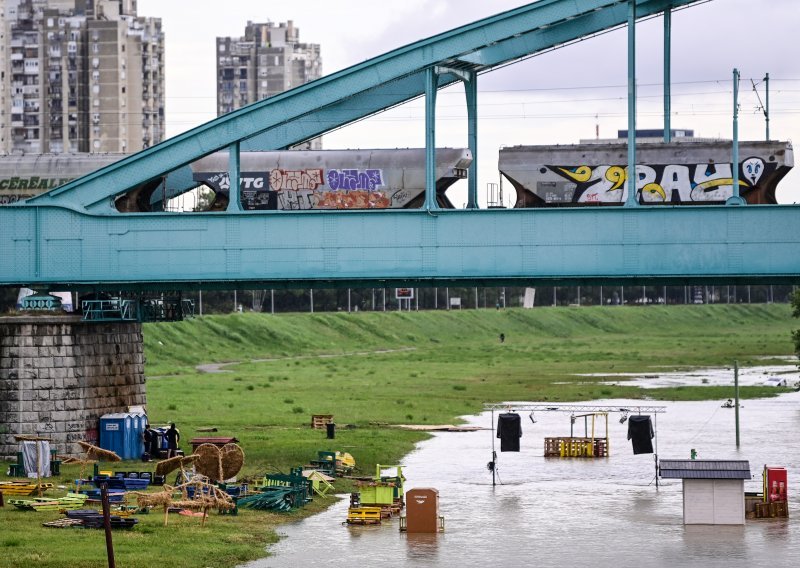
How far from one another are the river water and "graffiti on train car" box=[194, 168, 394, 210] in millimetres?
10215

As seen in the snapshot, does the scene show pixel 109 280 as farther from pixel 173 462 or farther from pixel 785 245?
pixel 785 245

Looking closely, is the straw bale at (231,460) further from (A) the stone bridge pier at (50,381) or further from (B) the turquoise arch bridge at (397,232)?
(A) the stone bridge pier at (50,381)

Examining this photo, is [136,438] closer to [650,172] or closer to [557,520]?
[557,520]

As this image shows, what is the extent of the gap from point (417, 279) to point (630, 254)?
7.39 meters

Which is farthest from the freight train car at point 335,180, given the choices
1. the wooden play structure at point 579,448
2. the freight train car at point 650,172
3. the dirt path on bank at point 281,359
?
the dirt path on bank at point 281,359

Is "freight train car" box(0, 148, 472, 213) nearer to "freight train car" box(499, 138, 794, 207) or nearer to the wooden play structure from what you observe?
"freight train car" box(499, 138, 794, 207)

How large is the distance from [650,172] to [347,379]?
54.3m

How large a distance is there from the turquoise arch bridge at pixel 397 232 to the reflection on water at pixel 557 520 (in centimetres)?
727

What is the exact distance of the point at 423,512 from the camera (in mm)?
40812

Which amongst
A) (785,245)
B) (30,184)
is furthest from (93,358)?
(785,245)

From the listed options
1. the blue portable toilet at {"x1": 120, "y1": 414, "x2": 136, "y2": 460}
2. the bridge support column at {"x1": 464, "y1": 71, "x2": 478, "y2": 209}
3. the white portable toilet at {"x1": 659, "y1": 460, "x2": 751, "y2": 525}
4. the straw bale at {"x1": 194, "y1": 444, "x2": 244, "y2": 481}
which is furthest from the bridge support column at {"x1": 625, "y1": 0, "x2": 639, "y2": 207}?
the blue portable toilet at {"x1": 120, "y1": 414, "x2": 136, "y2": 460}

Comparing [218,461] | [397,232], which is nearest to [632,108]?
[397,232]

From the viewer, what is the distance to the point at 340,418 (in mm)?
74250

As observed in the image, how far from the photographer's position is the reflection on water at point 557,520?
37.0m
